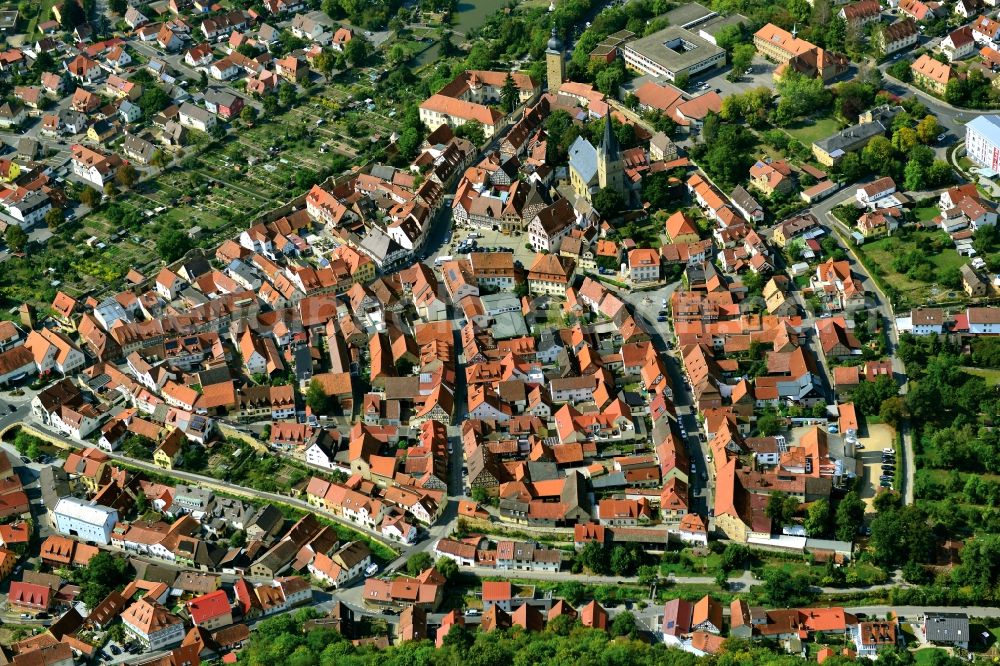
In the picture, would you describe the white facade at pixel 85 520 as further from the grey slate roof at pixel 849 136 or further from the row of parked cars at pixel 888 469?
the grey slate roof at pixel 849 136

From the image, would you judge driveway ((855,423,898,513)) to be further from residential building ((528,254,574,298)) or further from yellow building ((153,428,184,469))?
yellow building ((153,428,184,469))

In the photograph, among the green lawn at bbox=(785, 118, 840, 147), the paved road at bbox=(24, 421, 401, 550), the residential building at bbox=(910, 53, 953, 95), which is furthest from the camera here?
the residential building at bbox=(910, 53, 953, 95)

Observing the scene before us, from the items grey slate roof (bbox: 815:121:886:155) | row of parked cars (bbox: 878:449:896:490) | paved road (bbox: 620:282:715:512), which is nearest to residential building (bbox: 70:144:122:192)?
paved road (bbox: 620:282:715:512)

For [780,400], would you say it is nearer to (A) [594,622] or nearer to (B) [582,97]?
(A) [594,622]

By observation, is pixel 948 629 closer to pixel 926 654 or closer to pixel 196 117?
pixel 926 654

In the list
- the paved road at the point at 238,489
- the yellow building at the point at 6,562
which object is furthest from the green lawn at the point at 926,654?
the yellow building at the point at 6,562

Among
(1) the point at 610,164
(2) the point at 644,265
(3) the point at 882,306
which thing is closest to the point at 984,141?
(3) the point at 882,306

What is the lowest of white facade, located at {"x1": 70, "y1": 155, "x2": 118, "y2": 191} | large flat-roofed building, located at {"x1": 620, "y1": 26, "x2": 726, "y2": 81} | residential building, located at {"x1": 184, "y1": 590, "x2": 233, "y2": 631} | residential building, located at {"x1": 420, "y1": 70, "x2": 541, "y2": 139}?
residential building, located at {"x1": 184, "y1": 590, "x2": 233, "y2": 631}
